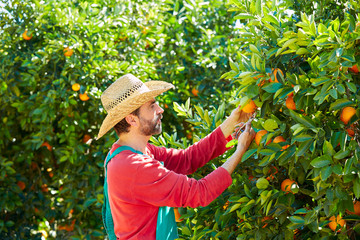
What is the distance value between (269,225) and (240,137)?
37 cm

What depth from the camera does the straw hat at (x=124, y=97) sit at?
2.42 meters

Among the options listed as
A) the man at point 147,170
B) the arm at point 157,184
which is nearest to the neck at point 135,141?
the man at point 147,170

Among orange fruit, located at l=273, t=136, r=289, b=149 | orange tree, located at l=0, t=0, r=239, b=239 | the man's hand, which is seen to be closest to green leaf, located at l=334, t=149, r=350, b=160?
orange fruit, located at l=273, t=136, r=289, b=149

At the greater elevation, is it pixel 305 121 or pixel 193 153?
pixel 305 121

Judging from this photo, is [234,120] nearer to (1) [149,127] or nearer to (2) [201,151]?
(2) [201,151]

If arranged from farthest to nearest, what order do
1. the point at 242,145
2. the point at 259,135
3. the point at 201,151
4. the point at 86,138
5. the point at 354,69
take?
the point at 86,138 → the point at 201,151 → the point at 242,145 → the point at 259,135 → the point at 354,69

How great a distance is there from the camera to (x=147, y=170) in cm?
223

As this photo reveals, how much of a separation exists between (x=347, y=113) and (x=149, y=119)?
91 centimetres

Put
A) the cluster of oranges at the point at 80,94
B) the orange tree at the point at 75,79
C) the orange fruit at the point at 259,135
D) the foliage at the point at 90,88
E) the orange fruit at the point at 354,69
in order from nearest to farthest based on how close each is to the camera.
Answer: the orange fruit at the point at 354,69 → the orange fruit at the point at 259,135 → the foliage at the point at 90,88 → the cluster of oranges at the point at 80,94 → the orange tree at the point at 75,79

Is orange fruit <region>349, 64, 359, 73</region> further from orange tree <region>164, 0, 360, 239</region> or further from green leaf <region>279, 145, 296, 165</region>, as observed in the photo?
green leaf <region>279, 145, 296, 165</region>

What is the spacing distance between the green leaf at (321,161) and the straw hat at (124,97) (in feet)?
2.83

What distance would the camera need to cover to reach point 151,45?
14.5 feet

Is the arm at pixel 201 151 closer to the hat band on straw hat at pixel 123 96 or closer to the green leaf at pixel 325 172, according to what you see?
the hat band on straw hat at pixel 123 96

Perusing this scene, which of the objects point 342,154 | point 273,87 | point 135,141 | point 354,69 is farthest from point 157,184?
point 354,69
